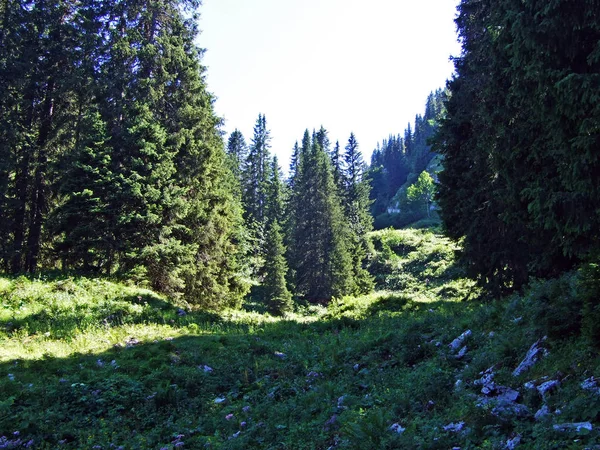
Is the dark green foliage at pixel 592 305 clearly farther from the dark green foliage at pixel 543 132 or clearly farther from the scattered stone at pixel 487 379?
the scattered stone at pixel 487 379

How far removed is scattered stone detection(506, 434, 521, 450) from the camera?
3847mm

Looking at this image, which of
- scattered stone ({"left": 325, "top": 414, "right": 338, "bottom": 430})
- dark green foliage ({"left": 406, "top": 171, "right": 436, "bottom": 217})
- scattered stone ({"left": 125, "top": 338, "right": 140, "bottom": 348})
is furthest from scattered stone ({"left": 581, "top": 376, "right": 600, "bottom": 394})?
dark green foliage ({"left": 406, "top": 171, "right": 436, "bottom": 217})

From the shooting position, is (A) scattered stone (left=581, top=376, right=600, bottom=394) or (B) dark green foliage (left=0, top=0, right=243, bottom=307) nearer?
(A) scattered stone (left=581, top=376, right=600, bottom=394)

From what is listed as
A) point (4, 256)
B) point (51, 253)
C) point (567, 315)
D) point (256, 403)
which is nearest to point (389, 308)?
point (256, 403)

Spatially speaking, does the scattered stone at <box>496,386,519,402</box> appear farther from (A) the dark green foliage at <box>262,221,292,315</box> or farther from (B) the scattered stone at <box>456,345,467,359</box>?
(A) the dark green foliage at <box>262,221,292,315</box>

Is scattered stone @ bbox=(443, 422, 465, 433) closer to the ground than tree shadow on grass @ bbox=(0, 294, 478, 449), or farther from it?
farther from it

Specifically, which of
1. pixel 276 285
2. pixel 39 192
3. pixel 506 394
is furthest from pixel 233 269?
pixel 506 394

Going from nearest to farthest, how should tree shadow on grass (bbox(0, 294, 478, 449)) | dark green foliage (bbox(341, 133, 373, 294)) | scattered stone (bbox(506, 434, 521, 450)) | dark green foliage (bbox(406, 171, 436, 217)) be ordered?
scattered stone (bbox(506, 434, 521, 450))
tree shadow on grass (bbox(0, 294, 478, 449))
dark green foliage (bbox(341, 133, 373, 294))
dark green foliage (bbox(406, 171, 436, 217))

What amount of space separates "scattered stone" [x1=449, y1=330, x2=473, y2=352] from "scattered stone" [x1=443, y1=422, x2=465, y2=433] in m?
3.65

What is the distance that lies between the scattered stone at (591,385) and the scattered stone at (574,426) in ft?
2.13

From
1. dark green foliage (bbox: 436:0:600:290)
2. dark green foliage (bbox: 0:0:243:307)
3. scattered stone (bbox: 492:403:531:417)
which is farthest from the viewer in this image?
dark green foliage (bbox: 0:0:243:307)

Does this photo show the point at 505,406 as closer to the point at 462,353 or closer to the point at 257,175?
the point at 462,353

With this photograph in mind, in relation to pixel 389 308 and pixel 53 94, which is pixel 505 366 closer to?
pixel 389 308

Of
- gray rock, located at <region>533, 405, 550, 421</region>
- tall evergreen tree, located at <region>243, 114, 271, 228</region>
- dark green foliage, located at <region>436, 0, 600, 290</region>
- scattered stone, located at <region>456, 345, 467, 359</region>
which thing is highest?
tall evergreen tree, located at <region>243, 114, 271, 228</region>
